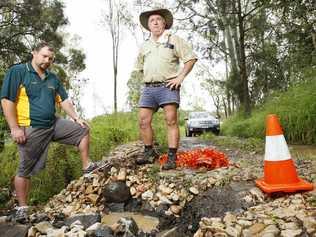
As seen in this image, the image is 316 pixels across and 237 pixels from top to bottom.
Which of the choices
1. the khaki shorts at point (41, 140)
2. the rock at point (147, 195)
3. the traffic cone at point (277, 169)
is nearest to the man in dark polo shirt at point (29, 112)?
the khaki shorts at point (41, 140)

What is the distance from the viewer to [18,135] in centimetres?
455

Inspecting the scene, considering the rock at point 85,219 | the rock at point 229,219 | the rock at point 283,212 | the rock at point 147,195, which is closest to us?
the rock at point 283,212

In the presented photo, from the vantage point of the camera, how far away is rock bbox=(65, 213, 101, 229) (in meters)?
4.26

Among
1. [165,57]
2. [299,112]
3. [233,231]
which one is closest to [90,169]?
[165,57]

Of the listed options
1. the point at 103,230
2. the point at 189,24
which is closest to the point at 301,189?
the point at 103,230

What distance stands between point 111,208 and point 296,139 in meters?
7.22

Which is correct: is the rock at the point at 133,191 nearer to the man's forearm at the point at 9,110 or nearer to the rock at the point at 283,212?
the man's forearm at the point at 9,110

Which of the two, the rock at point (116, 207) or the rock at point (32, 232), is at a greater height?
the rock at point (116, 207)

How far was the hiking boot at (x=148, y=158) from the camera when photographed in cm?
575

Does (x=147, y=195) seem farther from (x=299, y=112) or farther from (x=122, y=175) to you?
(x=299, y=112)

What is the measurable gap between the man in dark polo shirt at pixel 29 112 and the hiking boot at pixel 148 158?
128 cm

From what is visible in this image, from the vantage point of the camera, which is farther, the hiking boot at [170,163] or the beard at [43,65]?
the hiking boot at [170,163]

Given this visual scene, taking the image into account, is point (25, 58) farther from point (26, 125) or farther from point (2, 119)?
point (26, 125)

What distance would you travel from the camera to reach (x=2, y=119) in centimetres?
689
